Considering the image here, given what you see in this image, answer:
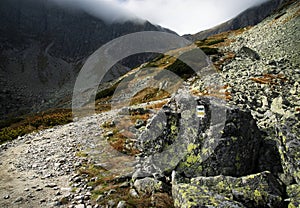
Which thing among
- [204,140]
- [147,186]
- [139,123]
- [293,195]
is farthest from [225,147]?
[139,123]

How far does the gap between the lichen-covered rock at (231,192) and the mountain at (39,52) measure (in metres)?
79.5

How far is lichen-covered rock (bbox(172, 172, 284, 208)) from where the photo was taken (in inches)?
219

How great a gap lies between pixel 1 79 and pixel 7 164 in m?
110

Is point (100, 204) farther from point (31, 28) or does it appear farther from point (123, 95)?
point (31, 28)

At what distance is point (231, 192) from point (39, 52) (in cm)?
16362

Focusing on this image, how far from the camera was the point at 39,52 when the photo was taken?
144250mm

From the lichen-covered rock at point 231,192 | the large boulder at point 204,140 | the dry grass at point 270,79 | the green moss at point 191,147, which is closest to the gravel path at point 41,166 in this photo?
the large boulder at point 204,140

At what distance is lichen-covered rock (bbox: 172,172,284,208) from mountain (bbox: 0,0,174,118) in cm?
7948

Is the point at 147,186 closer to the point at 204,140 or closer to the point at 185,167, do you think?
the point at 185,167

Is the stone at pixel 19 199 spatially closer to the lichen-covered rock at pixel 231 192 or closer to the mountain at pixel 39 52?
the lichen-covered rock at pixel 231 192

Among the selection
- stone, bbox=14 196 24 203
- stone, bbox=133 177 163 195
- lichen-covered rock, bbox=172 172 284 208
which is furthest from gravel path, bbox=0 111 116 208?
lichen-covered rock, bbox=172 172 284 208

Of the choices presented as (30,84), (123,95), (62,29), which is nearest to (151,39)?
(62,29)

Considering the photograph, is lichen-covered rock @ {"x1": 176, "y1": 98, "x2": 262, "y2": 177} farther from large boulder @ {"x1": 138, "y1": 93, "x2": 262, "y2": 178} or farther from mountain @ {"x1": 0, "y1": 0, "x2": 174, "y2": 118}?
mountain @ {"x1": 0, "y1": 0, "x2": 174, "y2": 118}

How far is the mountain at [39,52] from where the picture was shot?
9600cm
